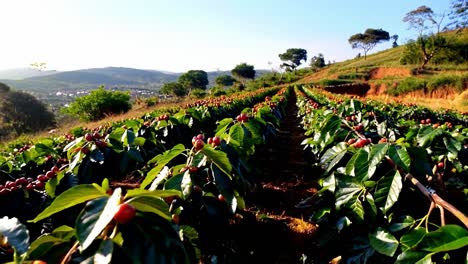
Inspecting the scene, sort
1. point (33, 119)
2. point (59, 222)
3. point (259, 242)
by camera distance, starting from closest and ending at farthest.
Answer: point (59, 222) → point (259, 242) → point (33, 119)

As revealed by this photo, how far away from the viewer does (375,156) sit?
197 centimetres

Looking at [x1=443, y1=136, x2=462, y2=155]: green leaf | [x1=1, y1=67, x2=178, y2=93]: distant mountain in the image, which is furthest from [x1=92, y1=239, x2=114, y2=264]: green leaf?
[x1=1, y1=67, x2=178, y2=93]: distant mountain

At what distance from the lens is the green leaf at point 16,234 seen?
1.11 metres

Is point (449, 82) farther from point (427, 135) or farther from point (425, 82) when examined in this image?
point (427, 135)

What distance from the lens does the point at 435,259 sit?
167 centimetres

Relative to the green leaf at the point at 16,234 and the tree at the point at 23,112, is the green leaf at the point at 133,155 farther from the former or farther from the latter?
the tree at the point at 23,112

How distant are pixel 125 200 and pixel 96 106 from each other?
26.9 meters

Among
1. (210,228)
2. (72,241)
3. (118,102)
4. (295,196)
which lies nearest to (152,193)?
(72,241)

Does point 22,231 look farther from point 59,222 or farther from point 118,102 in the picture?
point 118,102

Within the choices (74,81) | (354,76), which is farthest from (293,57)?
(74,81)

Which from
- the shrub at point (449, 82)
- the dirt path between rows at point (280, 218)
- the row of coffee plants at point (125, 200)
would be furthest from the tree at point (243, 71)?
the row of coffee plants at point (125, 200)

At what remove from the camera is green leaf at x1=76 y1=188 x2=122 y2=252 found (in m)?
0.91

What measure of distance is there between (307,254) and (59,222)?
204 centimetres

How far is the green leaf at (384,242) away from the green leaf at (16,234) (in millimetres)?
1591
